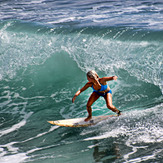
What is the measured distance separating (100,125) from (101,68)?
128 inches

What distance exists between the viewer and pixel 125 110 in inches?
290

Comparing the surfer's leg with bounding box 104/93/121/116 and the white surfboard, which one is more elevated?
the surfer's leg with bounding box 104/93/121/116

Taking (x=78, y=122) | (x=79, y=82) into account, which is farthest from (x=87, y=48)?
(x=78, y=122)

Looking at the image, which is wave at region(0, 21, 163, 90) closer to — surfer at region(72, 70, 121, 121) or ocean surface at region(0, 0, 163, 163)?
ocean surface at region(0, 0, 163, 163)

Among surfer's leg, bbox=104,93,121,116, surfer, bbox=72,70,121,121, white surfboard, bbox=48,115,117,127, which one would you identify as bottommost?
white surfboard, bbox=48,115,117,127

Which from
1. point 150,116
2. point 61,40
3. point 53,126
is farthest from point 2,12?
point 150,116

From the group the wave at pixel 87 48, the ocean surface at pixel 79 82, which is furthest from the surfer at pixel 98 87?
the wave at pixel 87 48

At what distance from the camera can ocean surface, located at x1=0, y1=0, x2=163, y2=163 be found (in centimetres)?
531

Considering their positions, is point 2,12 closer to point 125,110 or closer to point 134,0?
point 134,0

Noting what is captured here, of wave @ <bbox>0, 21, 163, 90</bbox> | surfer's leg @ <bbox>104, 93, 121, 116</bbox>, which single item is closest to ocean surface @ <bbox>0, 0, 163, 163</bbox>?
wave @ <bbox>0, 21, 163, 90</bbox>

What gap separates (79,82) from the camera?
31.4 feet

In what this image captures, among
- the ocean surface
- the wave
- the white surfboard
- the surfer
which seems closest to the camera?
the ocean surface

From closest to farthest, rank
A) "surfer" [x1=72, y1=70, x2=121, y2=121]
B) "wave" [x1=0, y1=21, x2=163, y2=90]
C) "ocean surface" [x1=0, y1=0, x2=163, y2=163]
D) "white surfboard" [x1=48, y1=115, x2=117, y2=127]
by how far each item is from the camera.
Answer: "ocean surface" [x1=0, y1=0, x2=163, y2=163] < "surfer" [x1=72, y1=70, x2=121, y2=121] < "white surfboard" [x1=48, y1=115, x2=117, y2=127] < "wave" [x1=0, y1=21, x2=163, y2=90]

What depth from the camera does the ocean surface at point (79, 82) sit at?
5309 millimetres
